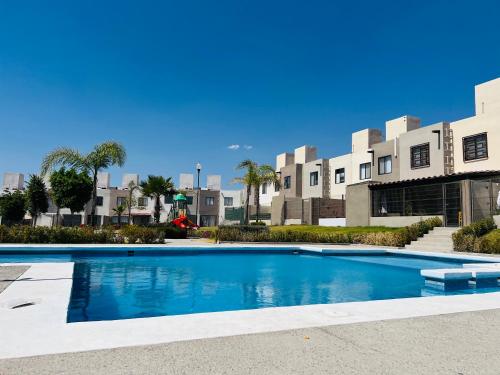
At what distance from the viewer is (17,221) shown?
5091 cm

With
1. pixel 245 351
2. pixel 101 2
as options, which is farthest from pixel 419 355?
pixel 101 2

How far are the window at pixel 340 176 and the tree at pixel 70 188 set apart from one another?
1001 inches

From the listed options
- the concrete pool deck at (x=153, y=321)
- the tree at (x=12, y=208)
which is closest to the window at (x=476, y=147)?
the concrete pool deck at (x=153, y=321)

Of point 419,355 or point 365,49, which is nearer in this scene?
point 419,355

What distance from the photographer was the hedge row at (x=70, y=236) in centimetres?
1756

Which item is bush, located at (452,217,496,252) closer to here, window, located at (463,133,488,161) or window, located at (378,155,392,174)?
window, located at (463,133,488,161)

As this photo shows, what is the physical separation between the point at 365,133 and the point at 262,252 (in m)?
22.5

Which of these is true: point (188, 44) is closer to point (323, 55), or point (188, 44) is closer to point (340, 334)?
point (323, 55)

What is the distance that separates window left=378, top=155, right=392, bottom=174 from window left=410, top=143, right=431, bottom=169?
2766 mm

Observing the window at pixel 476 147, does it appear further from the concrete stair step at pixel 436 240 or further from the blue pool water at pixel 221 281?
the blue pool water at pixel 221 281

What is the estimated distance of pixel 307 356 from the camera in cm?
357

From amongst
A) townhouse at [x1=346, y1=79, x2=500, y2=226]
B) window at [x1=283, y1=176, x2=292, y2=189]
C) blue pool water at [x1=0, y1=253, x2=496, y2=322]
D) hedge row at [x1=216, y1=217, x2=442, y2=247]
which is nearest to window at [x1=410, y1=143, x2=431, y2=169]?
townhouse at [x1=346, y1=79, x2=500, y2=226]

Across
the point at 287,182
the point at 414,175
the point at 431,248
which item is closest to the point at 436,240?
the point at 431,248

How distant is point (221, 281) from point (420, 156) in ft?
75.3
